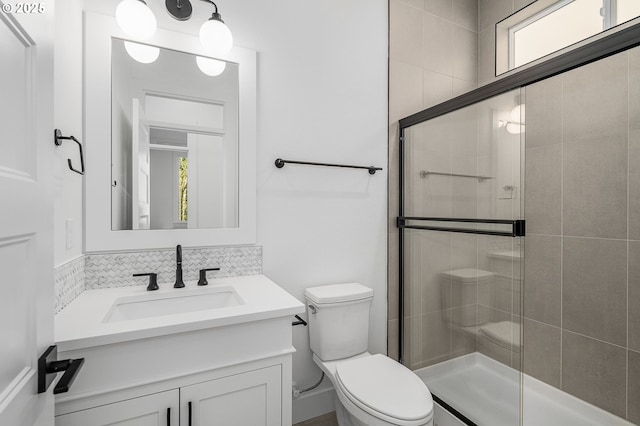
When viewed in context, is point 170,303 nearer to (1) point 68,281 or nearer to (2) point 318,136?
(1) point 68,281

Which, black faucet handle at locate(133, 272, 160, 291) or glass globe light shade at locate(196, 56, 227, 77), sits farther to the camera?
glass globe light shade at locate(196, 56, 227, 77)

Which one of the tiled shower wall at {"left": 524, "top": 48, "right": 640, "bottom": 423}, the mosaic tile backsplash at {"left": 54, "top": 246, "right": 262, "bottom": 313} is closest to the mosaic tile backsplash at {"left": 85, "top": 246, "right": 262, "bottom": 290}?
the mosaic tile backsplash at {"left": 54, "top": 246, "right": 262, "bottom": 313}

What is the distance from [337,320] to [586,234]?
4.68ft

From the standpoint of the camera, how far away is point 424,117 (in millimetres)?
1864

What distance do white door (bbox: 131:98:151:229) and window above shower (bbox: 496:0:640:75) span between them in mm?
2302

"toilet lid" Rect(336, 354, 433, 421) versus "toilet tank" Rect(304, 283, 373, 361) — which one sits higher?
"toilet tank" Rect(304, 283, 373, 361)

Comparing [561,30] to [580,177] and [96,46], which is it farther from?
[96,46]

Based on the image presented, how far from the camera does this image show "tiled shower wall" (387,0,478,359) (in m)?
2.03

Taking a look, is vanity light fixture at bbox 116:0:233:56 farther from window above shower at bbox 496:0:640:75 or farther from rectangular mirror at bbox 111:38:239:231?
window above shower at bbox 496:0:640:75

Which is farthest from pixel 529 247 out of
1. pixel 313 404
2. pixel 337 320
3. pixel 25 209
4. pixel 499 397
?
pixel 25 209

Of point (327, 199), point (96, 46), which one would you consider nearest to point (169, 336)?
point (327, 199)

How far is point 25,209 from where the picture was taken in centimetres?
56

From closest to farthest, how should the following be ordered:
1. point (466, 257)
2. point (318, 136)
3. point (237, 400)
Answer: point (237, 400)
point (466, 257)
point (318, 136)

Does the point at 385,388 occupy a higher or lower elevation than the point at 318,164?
lower
